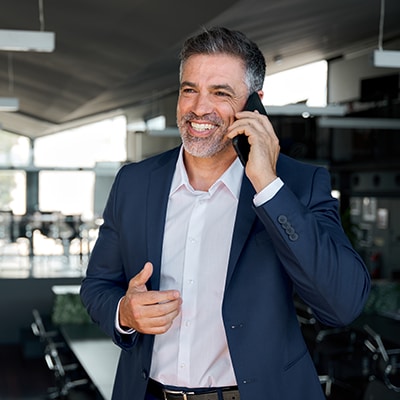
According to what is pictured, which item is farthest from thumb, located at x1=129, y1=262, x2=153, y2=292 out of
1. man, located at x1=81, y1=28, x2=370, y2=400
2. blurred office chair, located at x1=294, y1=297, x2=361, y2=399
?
blurred office chair, located at x1=294, y1=297, x2=361, y2=399

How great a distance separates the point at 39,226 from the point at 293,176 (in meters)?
11.2

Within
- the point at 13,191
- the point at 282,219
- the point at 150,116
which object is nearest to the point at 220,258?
the point at 282,219

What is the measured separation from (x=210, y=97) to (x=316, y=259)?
0.32 m

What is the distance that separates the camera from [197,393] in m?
1.27

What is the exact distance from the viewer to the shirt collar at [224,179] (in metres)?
1.32

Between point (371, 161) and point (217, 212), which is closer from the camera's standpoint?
point (217, 212)

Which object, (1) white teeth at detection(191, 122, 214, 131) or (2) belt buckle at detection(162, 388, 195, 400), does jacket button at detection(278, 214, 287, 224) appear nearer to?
(1) white teeth at detection(191, 122, 214, 131)

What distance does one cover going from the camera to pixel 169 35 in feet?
20.0

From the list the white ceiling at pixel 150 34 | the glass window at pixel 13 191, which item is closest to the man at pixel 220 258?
the white ceiling at pixel 150 34

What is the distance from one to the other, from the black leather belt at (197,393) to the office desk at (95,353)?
8.01 feet

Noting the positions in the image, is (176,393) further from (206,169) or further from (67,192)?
(67,192)

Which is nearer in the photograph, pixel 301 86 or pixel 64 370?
pixel 64 370

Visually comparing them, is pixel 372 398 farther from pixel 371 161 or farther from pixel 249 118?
pixel 371 161

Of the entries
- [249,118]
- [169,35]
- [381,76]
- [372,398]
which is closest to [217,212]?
[249,118]
